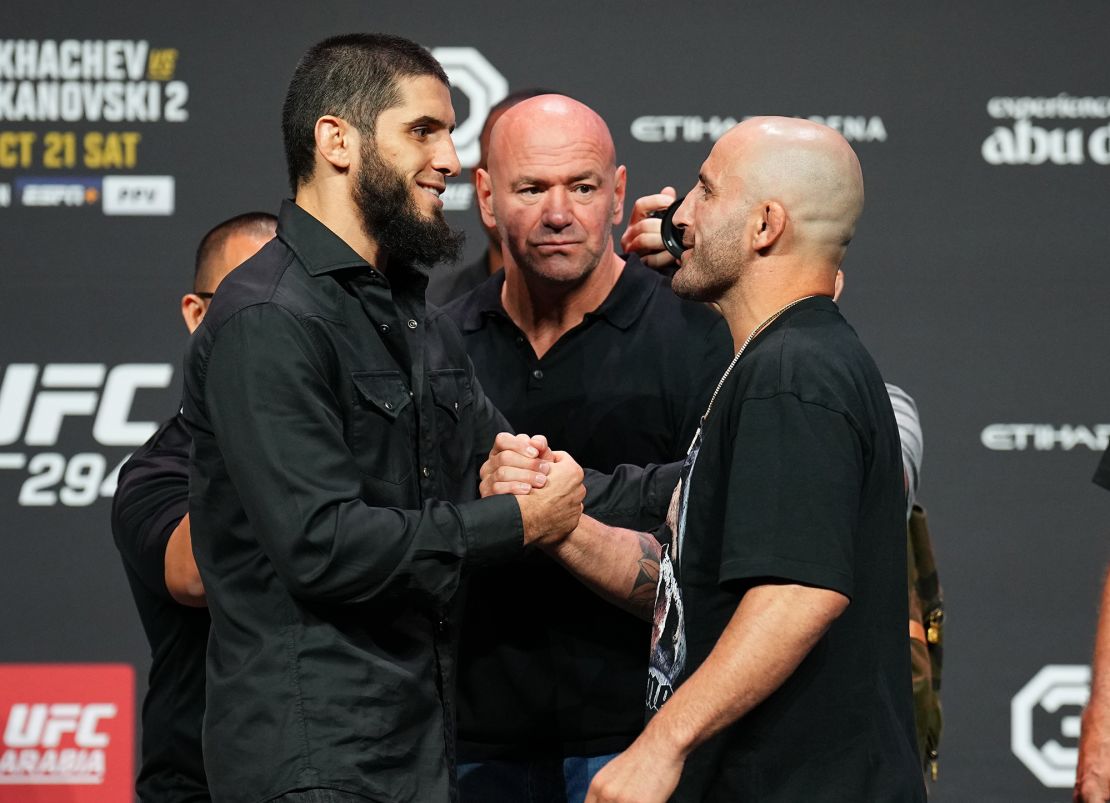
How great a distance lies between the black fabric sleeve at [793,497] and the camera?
166 centimetres

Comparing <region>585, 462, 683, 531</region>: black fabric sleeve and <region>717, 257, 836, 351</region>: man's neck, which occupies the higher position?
<region>717, 257, 836, 351</region>: man's neck

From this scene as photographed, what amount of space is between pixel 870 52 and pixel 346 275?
2.50 meters

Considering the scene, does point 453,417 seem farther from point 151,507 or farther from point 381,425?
point 151,507

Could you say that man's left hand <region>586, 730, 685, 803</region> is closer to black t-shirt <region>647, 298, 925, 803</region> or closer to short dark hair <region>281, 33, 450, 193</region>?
black t-shirt <region>647, 298, 925, 803</region>

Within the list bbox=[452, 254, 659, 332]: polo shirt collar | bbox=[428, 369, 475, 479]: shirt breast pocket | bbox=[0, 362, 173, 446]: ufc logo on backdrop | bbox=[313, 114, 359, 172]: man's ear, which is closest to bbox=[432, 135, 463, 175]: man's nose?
bbox=[313, 114, 359, 172]: man's ear

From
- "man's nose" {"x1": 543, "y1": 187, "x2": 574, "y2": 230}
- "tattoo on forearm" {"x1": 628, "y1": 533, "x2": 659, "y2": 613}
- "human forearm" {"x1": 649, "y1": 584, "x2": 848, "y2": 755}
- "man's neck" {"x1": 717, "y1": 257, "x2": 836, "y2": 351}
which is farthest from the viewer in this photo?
"man's nose" {"x1": 543, "y1": 187, "x2": 574, "y2": 230}

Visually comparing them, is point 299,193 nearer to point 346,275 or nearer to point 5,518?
point 346,275

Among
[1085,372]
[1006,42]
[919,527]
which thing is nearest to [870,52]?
[1006,42]

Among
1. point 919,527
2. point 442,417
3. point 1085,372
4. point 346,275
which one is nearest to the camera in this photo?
point 346,275

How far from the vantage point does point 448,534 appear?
74.3 inches

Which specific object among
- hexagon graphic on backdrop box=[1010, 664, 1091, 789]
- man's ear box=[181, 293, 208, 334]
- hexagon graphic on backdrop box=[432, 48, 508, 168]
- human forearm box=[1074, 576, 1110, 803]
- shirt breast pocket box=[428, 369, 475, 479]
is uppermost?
hexagon graphic on backdrop box=[432, 48, 508, 168]

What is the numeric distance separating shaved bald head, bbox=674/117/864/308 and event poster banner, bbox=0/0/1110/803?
2100 millimetres

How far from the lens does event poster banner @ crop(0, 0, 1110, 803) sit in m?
4.04

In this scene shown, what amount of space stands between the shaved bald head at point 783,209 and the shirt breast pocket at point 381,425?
446 millimetres
